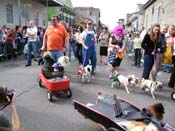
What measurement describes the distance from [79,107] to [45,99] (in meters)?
2.10

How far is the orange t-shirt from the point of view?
7.56 m

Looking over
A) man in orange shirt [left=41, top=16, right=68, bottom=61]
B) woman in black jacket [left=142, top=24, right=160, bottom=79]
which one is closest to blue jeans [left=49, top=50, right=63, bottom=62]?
man in orange shirt [left=41, top=16, right=68, bottom=61]

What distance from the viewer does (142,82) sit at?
22.3ft

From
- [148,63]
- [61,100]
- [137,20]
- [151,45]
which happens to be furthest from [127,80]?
[137,20]

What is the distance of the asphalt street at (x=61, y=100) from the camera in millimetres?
4824

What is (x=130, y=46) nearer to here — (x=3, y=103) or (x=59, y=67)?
(x=59, y=67)

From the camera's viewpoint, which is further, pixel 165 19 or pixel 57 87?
pixel 165 19

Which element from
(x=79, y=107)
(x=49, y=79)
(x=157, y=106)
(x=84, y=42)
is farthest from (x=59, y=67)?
(x=157, y=106)

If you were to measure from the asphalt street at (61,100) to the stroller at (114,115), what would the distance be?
1.60 feet

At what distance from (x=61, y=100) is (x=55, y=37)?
7.01 ft

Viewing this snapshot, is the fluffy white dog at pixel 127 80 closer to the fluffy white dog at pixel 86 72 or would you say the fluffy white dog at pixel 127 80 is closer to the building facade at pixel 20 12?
the fluffy white dog at pixel 86 72

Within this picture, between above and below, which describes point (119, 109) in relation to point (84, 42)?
below

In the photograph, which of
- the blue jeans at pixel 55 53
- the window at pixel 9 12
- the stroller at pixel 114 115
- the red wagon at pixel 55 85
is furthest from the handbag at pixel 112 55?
the window at pixel 9 12

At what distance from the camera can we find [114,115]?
4.20 metres
